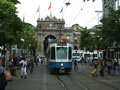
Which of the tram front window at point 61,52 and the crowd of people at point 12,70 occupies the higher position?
the tram front window at point 61,52

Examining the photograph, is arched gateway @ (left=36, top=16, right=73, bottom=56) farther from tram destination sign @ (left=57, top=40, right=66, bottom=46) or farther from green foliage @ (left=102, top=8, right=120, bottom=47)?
tram destination sign @ (left=57, top=40, right=66, bottom=46)

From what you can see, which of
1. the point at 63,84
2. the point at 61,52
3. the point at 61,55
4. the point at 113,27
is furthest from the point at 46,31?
the point at 63,84

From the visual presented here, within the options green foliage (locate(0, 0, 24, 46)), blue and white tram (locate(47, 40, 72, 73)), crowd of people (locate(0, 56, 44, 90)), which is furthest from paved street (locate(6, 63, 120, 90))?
blue and white tram (locate(47, 40, 72, 73))

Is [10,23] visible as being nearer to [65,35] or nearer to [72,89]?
[72,89]

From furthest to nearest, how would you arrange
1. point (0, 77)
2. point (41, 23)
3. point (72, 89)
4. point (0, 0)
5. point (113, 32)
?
point (41, 23) < point (113, 32) < point (0, 0) < point (72, 89) < point (0, 77)

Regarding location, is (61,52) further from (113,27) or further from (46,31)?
(46,31)

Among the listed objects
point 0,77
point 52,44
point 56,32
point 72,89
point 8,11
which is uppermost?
point 56,32

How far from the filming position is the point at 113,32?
25.9 m

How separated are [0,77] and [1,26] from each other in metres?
10.2

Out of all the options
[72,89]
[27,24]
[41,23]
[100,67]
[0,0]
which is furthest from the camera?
[41,23]

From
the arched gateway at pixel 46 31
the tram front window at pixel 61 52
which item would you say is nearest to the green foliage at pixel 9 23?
the tram front window at pixel 61 52

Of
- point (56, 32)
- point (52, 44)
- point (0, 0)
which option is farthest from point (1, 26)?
point (56, 32)

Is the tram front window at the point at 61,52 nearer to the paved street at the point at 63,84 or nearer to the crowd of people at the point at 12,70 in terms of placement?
the crowd of people at the point at 12,70

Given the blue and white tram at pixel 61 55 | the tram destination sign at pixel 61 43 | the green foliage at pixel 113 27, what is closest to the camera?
the blue and white tram at pixel 61 55
